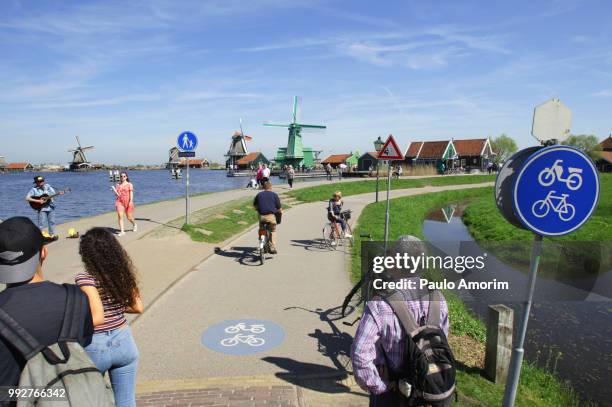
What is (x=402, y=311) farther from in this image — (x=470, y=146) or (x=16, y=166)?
(x=16, y=166)

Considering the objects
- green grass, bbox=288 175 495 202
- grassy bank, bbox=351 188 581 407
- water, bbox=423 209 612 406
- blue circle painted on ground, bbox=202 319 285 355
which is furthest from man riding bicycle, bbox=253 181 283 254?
green grass, bbox=288 175 495 202

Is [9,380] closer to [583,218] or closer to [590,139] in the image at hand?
[583,218]

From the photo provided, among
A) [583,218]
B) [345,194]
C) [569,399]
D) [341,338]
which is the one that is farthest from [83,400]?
[345,194]

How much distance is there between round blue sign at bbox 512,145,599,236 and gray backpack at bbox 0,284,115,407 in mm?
2780

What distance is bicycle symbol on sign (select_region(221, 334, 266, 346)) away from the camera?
5609mm

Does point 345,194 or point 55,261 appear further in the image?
point 345,194

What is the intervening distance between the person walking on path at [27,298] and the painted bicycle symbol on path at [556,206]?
2.94 metres

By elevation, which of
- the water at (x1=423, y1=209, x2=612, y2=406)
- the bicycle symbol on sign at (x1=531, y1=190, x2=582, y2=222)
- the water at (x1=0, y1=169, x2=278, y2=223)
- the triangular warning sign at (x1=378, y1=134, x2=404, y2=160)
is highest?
the triangular warning sign at (x1=378, y1=134, x2=404, y2=160)

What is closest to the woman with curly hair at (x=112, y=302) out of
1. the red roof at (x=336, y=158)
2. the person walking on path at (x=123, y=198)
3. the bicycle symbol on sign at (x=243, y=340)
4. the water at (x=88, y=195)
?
the bicycle symbol on sign at (x=243, y=340)

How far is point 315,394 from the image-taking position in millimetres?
4336

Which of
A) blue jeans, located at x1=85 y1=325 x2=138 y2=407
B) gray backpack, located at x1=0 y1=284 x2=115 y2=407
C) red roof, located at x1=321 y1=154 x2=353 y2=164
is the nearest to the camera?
gray backpack, located at x1=0 y1=284 x2=115 y2=407

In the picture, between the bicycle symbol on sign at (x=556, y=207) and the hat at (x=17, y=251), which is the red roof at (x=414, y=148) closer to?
the bicycle symbol on sign at (x=556, y=207)

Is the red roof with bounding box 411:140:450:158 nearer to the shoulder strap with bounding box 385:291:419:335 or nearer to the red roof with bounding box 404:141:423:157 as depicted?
the red roof with bounding box 404:141:423:157

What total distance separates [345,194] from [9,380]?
28591 mm
